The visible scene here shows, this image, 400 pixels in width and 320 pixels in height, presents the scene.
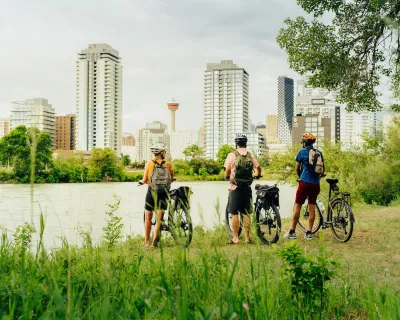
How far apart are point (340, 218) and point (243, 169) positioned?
2103mm

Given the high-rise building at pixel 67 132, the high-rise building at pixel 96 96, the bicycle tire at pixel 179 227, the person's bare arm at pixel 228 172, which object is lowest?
the bicycle tire at pixel 179 227

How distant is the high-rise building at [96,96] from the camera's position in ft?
631

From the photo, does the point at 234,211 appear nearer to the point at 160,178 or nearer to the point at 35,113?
the point at 160,178

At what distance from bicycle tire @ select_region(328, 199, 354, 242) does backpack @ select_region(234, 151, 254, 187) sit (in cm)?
185

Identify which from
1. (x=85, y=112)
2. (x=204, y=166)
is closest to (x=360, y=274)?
(x=204, y=166)

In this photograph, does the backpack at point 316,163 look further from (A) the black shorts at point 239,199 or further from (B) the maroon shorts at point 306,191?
(A) the black shorts at point 239,199

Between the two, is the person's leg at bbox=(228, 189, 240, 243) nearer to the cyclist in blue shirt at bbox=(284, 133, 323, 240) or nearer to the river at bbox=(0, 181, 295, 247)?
the river at bbox=(0, 181, 295, 247)

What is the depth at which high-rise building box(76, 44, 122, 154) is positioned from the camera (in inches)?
7569

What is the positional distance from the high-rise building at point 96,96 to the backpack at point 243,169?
18785 centimetres

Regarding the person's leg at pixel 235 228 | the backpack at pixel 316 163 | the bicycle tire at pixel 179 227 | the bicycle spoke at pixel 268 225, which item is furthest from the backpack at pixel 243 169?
the bicycle tire at pixel 179 227

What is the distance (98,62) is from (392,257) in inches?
7780

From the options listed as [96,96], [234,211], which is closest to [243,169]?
[234,211]

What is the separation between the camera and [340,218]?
27.0 feet

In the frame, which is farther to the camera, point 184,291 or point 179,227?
point 179,227
